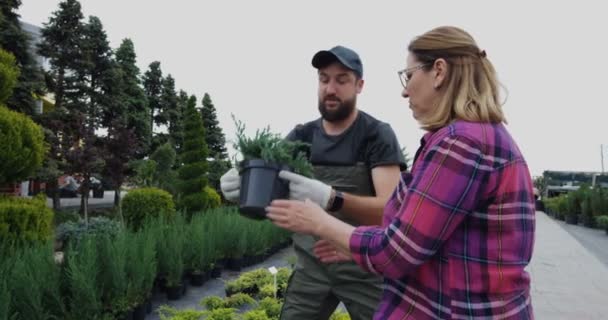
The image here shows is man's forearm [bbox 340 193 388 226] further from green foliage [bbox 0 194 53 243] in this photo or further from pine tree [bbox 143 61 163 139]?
pine tree [bbox 143 61 163 139]

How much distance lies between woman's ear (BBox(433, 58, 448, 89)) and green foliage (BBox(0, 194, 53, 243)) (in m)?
5.26

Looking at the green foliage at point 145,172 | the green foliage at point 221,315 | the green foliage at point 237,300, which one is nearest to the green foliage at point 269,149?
the green foliage at point 221,315

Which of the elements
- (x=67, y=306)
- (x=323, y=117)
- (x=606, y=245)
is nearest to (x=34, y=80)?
(x=67, y=306)

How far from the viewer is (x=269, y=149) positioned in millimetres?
1511

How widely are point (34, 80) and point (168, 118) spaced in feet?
43.3

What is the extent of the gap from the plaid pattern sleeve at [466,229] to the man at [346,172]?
2.74ft

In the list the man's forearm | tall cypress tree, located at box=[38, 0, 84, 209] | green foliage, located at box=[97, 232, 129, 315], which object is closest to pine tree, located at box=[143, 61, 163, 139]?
tall cypress tree, located at box=[38, 0, 84, 209]

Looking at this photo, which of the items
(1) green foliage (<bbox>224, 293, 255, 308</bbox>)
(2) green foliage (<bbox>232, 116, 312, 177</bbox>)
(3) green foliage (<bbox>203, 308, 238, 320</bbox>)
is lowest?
(1) green foliage (<bbox>224, 293, 255, 308</bbox>)

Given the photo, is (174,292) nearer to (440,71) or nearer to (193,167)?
(440,71)

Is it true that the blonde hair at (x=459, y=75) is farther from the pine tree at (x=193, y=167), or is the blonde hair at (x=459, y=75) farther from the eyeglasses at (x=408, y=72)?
the pine tree at (x=193, y=167)

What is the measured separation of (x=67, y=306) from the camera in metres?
3.78

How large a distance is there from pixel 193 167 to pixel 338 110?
11932mm

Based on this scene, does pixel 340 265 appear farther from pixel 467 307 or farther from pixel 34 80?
pixel 34 80

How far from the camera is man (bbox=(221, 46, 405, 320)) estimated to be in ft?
6.79
